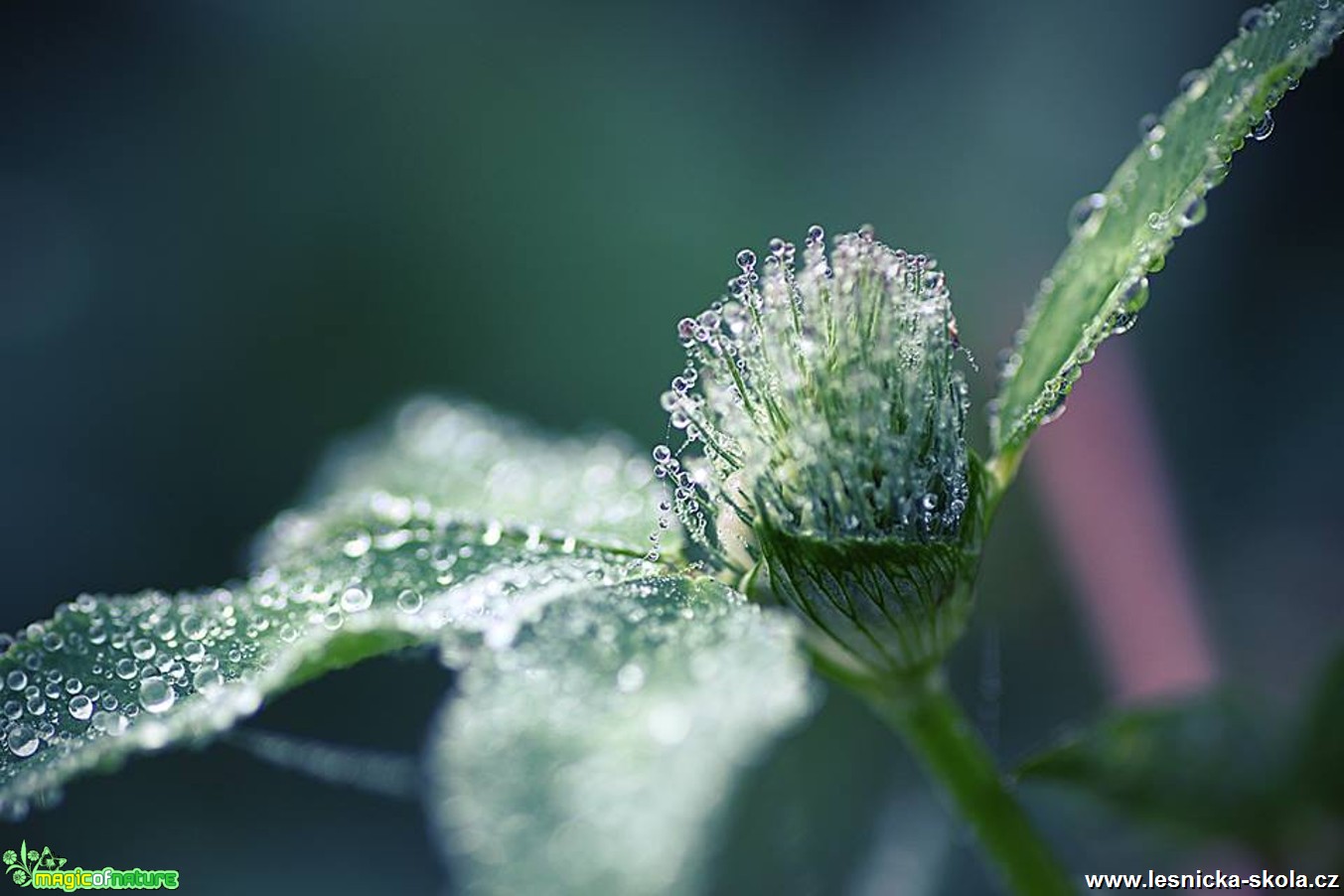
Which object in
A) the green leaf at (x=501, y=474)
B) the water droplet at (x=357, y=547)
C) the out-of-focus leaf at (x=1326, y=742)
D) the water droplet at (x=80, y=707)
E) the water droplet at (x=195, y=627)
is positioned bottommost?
the out-of-focus leaf at (x=1326, y=742)

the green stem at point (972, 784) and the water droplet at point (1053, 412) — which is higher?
the water droplet at point (1053, 412)

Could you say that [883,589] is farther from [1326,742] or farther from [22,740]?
[22,740]

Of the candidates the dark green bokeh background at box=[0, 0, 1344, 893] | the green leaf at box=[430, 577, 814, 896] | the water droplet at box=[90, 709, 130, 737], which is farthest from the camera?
the dark green bokeh background at box=[0, 0, 1344, 893]

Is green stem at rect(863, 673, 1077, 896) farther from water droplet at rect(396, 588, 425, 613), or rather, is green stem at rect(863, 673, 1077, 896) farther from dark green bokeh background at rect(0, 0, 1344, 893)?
dark green bokeh background at rect(0, 0, 1344, 893)

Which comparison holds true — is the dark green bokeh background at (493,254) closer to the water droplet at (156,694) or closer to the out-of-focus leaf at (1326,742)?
the out-of-focus leaf at (1326,742)

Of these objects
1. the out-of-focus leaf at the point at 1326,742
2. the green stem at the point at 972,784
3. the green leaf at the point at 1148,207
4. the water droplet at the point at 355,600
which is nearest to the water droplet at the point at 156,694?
the water droplet at the point at 355,600

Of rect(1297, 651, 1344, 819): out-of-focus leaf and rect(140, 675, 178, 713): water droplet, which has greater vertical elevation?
rect(140, 675, 178, 713): water droplet

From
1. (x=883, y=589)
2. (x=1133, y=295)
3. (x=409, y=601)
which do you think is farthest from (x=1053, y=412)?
(x=409, y=601)

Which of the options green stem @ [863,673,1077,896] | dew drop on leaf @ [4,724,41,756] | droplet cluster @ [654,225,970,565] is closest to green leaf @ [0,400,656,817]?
dew drop on leaf @ [4,724,41,756]
